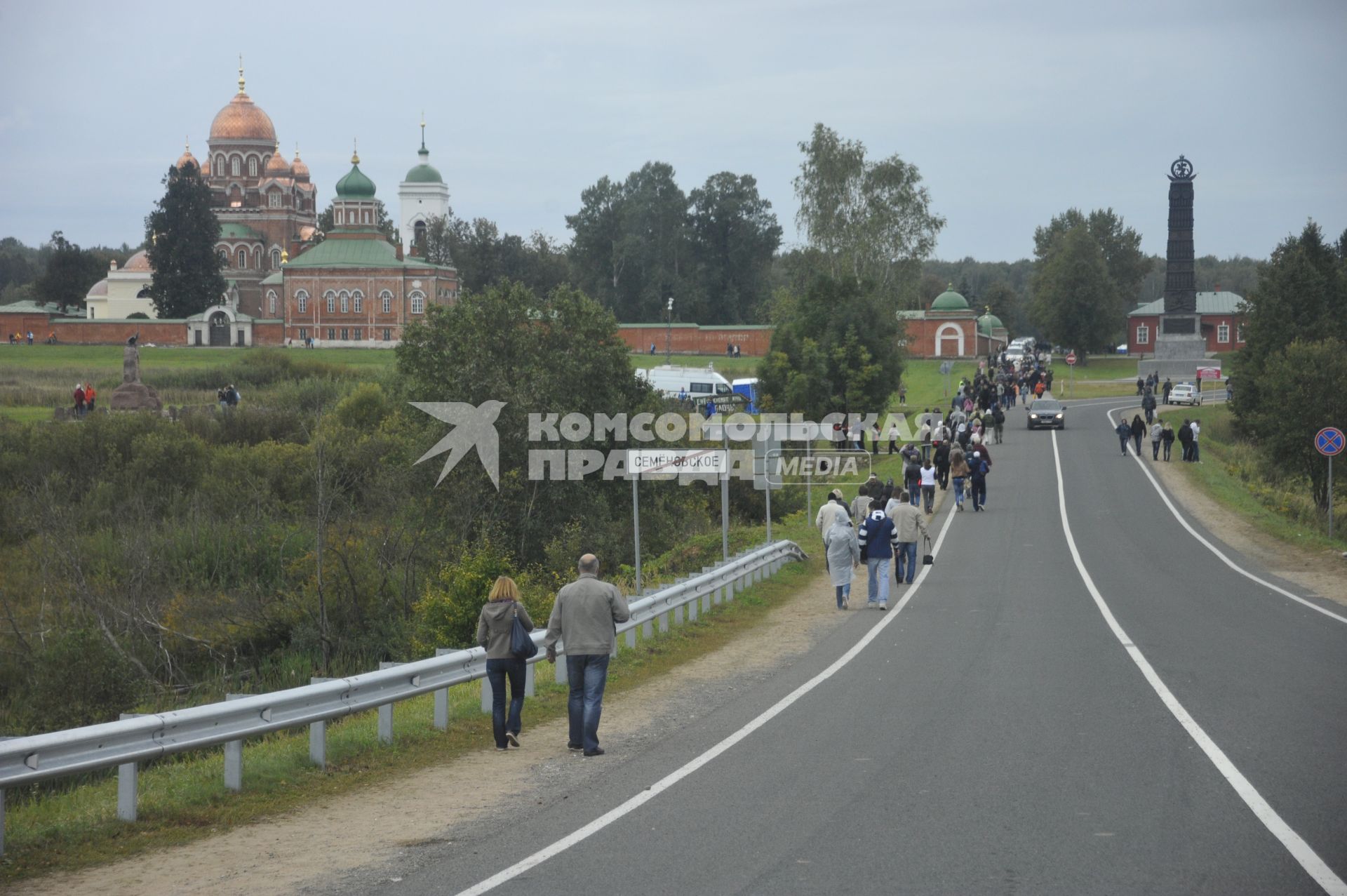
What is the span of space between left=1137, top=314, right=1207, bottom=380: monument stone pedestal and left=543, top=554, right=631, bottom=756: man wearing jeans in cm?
8294

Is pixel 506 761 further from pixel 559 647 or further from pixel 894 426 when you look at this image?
pixel 894 426

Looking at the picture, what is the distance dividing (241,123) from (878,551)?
113271 mm

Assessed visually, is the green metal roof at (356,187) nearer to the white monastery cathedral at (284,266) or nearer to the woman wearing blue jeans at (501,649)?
the white monastery cathedral at (284,266)

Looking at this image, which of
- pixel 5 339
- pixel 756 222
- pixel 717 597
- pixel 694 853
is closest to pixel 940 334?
pixel 756 222

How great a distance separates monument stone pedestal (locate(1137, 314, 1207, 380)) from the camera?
88.1 meters

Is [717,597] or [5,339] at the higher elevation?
[5,339]

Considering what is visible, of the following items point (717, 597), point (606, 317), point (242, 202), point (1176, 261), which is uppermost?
point (242, 202)

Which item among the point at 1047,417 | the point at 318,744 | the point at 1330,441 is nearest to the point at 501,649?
the point at 318,744

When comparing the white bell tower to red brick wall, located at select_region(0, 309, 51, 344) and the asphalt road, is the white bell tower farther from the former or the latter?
the asphalt road

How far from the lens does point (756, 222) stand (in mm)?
117562

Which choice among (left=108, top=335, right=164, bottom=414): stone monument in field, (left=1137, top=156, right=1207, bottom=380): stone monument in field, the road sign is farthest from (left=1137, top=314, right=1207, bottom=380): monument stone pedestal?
the road sign

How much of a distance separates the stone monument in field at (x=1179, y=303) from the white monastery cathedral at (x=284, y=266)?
5445cm

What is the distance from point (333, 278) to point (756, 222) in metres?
36.3

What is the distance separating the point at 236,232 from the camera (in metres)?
119
